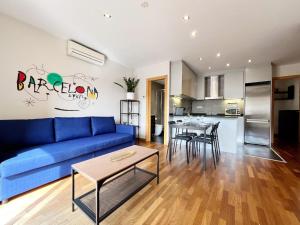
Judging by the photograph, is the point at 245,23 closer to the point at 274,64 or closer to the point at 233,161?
the point at 233,161

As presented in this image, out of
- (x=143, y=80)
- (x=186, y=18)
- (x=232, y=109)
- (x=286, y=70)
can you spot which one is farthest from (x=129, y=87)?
(x=286, y=70)

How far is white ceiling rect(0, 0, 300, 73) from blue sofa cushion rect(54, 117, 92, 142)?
179 cm

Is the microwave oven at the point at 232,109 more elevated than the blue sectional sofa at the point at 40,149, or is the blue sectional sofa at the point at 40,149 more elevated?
the microwave oven at the point at 232,109

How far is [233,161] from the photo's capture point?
2975 mm

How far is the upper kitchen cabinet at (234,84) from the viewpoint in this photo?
4.79 metres

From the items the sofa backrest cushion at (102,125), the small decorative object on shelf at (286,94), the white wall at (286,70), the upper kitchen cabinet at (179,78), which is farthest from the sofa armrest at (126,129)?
the small decorative object on shelf at (286,94)

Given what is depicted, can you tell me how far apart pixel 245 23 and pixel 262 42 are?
1.03 meters

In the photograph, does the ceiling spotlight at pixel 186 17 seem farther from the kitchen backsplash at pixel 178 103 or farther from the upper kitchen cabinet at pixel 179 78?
the kitchen backsplash at pixel 178 103

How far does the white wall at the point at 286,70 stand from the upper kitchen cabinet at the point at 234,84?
970 millimetres

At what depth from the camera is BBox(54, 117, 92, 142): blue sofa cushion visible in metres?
2.61

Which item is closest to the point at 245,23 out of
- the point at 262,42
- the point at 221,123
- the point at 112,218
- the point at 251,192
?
the point at 262,42

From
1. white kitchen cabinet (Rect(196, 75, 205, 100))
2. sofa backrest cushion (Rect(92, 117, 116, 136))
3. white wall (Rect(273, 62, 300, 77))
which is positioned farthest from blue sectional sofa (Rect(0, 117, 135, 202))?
white wall (Rect(273, 62, 300, 77))

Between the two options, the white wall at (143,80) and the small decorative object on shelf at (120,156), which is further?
the white wall at (143,80)

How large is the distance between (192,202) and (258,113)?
430cm
